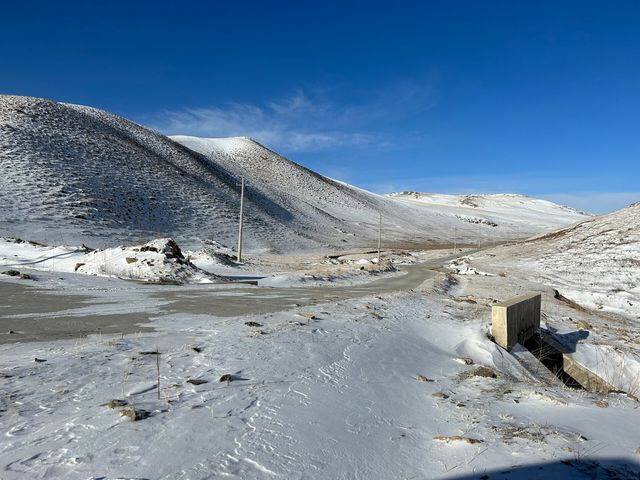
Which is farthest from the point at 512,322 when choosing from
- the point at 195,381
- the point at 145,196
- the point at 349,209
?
the point at 349,209

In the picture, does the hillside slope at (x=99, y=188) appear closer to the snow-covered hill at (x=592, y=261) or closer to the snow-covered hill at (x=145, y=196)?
the snow-covered hill at (x=145, y=196)

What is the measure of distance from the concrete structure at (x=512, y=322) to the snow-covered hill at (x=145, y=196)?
1389 inches

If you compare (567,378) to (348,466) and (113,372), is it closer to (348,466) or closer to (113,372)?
(348,466)

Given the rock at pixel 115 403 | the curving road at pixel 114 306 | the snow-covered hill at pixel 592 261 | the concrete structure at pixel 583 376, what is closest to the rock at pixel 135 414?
the rock at pixel 115 403

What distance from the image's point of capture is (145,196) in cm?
5466

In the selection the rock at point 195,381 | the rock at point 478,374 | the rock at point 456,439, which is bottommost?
the rock at point 478,374

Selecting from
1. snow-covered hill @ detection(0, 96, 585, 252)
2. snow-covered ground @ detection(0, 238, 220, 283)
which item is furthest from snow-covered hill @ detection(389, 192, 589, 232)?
snow-covered ground @ detection(0, 238, 220, 283)

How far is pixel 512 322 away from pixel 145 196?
170 ft

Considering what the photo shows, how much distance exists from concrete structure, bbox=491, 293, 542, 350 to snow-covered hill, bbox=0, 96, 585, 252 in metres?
35.3

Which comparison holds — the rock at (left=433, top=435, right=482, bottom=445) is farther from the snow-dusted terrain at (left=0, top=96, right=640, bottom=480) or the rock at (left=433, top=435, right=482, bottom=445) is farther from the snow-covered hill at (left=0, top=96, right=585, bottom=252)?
the snow-covered hill at (left=0, top=96, right=585, bottom=252)

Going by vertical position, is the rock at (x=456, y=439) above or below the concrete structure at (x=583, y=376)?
above

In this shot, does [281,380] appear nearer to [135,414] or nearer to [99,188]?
[135,414]

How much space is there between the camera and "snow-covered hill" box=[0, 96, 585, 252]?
42.3 m

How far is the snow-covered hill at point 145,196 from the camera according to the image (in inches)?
1666
